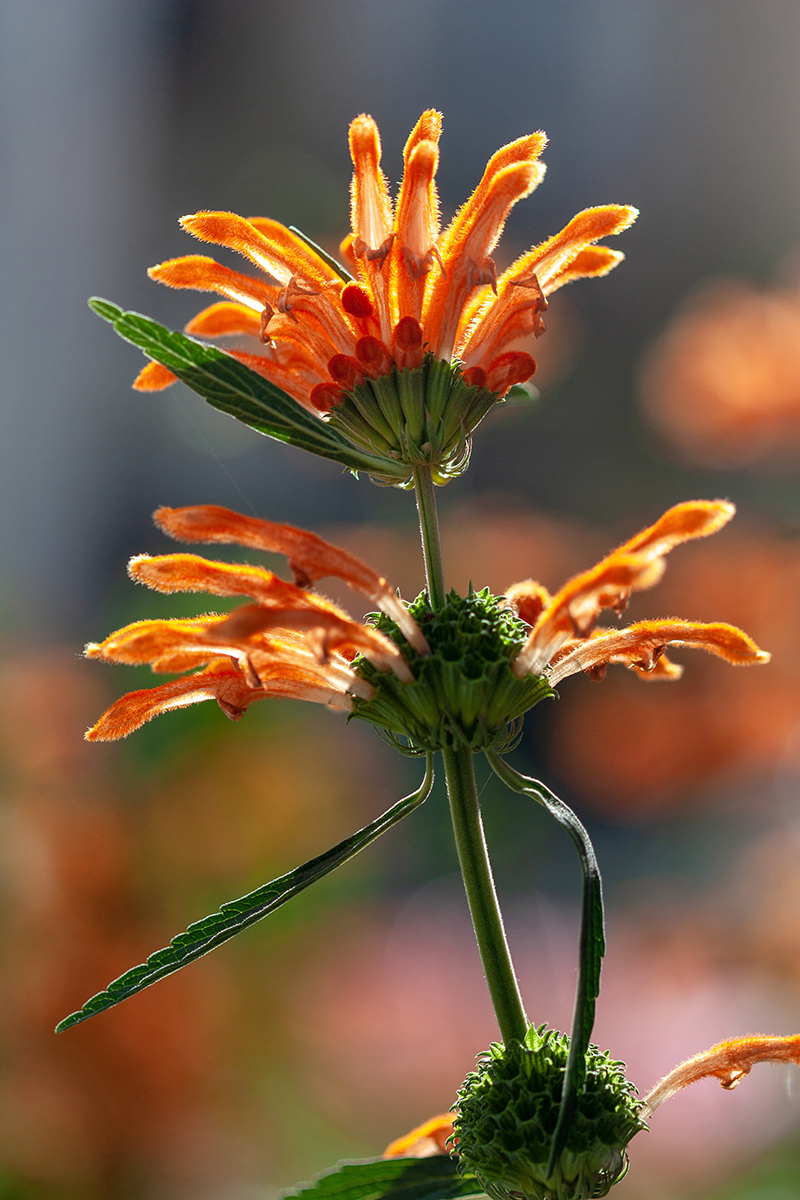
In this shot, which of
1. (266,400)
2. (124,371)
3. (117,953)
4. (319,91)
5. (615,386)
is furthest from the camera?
(319,91)

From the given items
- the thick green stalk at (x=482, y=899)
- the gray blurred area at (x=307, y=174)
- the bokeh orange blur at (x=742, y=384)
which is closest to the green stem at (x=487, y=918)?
the thick green stalk at (x=482, y=899)

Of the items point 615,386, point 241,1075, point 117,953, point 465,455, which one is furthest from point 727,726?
point 615,386

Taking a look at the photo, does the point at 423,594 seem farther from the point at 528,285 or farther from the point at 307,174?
the point at 307,174

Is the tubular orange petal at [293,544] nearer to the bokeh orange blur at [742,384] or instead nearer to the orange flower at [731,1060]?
the orange flower at [731,1060]

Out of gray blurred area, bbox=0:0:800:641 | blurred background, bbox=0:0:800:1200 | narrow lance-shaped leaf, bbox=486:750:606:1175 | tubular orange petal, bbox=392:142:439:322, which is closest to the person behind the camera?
narrow lance-shaped leaf, bbox=486:750:606:1175

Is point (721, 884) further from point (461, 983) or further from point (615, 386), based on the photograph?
point (615, 386)

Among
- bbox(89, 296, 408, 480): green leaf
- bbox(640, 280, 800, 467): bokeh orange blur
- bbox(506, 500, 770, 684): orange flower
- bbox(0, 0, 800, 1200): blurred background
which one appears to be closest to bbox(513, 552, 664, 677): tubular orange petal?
bbox(506, 500, 770, 684): orange flower

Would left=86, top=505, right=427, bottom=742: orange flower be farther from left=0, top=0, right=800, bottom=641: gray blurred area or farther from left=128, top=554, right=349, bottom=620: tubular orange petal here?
left=0, top=0, right=800, bottom=641: gray blurred area

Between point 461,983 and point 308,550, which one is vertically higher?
point 461,983
